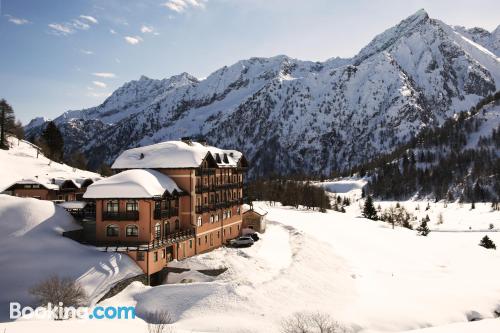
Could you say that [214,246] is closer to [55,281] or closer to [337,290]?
[337,290]

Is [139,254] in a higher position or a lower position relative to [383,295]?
higher

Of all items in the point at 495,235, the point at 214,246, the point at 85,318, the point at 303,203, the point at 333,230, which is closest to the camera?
the point at 85,318

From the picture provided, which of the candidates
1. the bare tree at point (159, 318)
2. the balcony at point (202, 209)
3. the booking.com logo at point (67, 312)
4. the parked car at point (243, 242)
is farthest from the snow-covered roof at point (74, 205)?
the bare tree at point (159, 318)

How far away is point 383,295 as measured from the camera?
4806 cm

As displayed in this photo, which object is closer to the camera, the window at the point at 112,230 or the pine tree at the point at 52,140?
the window at the point at 112,230

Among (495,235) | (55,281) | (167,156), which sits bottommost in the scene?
(495,235)

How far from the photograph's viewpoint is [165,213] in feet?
182

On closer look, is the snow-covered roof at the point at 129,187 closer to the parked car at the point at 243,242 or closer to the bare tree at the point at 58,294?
the bare tree at the point at 58,294

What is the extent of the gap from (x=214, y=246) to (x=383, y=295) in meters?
28.8

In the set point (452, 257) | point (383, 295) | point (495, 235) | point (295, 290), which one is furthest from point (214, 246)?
point (495, 235)

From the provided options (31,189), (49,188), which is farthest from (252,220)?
(31,189)

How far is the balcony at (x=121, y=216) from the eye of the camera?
51.9m

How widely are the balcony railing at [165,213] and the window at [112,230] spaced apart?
508 centimetres

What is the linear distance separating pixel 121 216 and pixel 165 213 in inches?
228
